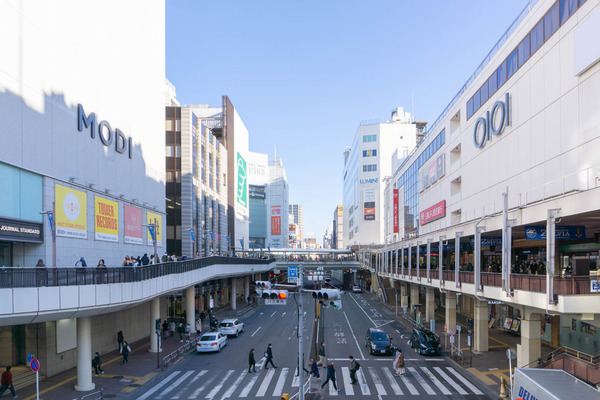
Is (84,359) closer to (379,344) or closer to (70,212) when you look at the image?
(70,212)

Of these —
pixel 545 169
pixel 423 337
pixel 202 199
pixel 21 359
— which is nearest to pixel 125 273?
pixel 21 359

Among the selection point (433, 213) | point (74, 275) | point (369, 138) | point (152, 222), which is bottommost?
point (74, 275)

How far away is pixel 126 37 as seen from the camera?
37.5m

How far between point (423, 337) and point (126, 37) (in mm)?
33644

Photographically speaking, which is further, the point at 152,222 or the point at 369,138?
the point at 369,138

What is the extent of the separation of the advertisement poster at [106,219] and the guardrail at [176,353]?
9827 millimetres

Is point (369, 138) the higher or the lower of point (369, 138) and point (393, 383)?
the higher

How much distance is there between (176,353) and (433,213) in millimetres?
30666

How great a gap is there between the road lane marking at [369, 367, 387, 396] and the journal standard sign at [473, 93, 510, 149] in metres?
17.3

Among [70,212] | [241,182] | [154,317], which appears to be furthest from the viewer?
[241,182]

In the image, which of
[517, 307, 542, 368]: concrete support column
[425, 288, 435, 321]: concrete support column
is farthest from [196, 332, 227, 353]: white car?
[425, 288, 435, 321]: concrete support column

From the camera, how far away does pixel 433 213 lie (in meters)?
48.6

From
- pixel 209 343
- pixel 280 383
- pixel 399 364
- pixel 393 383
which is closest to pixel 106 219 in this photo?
pixel 209 343

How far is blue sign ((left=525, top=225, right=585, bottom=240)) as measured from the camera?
65.0 feet
